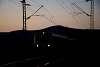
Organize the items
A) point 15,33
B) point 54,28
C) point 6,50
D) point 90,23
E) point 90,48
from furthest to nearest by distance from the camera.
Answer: point 54,28
point 15,33
point 90,23
point 90,48
point 6,50

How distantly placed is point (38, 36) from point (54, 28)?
48391mm

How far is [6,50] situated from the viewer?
34.2 m

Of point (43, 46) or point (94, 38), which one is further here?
point (94, 38)

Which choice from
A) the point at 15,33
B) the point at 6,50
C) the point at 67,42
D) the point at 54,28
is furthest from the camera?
the point at 54,28

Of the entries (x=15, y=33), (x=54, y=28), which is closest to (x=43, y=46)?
(x=15, y=33)

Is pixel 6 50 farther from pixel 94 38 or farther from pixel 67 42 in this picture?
pixel 94 38

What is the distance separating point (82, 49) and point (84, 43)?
3101 millimetres

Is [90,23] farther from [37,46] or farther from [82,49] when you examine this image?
[37,46]

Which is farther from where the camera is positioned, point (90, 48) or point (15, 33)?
point (15, 33)

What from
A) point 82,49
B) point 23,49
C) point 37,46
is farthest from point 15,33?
point 37,46

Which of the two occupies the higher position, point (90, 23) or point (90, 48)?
point (90, 23)

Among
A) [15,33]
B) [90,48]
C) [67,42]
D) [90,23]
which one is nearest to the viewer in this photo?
[67,42]

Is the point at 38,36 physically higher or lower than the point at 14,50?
higher

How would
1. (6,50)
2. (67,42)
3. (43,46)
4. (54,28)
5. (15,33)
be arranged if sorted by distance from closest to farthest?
(43,46) → (67,42) → (6,50) → (15,33) → (54,28)
